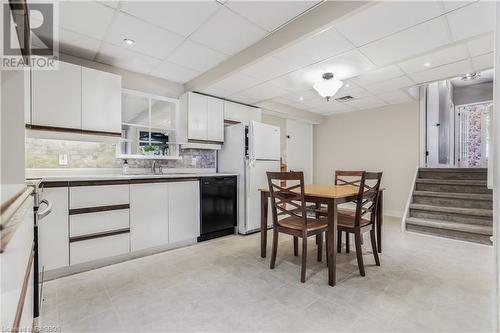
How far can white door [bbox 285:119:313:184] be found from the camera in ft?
20.0

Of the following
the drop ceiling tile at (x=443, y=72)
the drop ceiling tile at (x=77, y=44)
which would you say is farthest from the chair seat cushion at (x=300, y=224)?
the drop ceiling tile at (x=77, y=44)

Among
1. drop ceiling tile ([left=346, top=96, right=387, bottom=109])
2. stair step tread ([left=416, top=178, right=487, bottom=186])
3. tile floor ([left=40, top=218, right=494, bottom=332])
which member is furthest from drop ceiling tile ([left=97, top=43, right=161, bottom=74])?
stair step tread ([left=416, top=178, right=487, bottom=186])

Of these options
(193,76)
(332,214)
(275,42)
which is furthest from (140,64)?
(332,214)

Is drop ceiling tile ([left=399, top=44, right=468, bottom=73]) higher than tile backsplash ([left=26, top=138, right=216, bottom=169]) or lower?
higher

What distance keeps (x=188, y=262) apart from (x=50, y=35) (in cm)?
278

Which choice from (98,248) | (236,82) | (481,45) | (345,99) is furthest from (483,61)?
(98,248)

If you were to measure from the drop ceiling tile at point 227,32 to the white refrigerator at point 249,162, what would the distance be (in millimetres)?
1345

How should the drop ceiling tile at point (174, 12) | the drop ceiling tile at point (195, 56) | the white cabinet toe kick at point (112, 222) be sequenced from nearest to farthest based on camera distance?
the drop ceiling tile at point (174, 12) < the white cabinet toe kick at point (112, 222) < the drop ceiling tile at point (195, 56)

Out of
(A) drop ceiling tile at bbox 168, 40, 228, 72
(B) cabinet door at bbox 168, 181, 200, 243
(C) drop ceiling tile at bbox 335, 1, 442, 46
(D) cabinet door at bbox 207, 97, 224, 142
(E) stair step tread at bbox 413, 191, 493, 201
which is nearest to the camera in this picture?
(C) drop ceiling tile at bbox 335, 1, 442, 46

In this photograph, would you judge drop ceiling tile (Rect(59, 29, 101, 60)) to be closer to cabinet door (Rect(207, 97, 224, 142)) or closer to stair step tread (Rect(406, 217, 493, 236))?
cabinet door (Rect(207, 97, 224, 142))

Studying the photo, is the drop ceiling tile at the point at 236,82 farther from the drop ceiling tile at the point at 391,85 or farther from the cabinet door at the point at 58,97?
the drop ceiling tile at the point at 391,85

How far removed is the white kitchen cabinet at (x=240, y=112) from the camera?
4.33 metres

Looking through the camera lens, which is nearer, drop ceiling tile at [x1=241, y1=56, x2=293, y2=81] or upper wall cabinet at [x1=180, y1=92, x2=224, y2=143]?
drop ceiling tile at [x1=241, y1=56, x2=293, y2=81]

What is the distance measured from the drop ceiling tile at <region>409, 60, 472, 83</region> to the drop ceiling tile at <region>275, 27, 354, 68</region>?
59.2 inches
